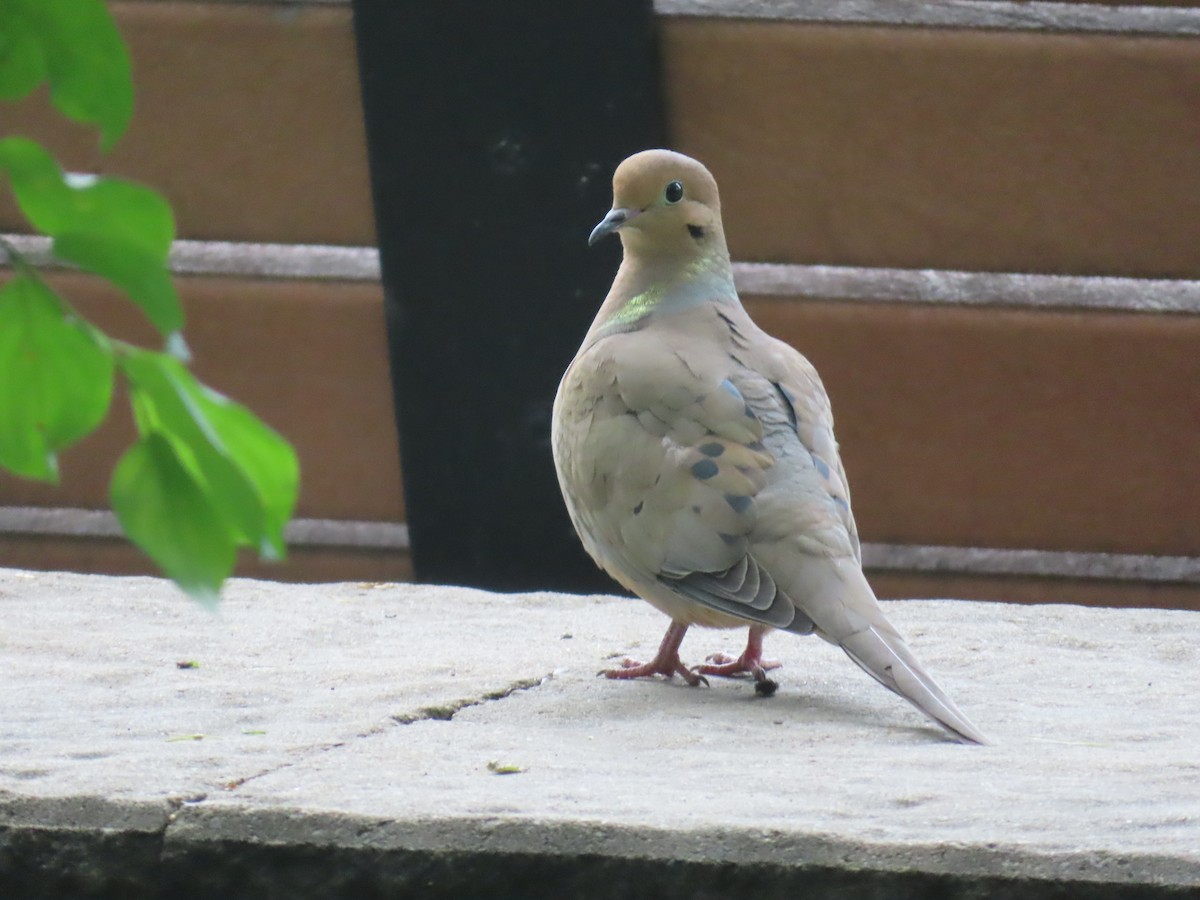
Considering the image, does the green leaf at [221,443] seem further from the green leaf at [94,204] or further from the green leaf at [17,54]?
the green leaf at [17,54]

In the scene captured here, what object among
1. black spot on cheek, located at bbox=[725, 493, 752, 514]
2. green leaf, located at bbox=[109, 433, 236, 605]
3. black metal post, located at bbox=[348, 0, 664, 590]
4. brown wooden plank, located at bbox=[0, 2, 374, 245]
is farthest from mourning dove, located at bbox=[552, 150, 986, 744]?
brown wooden plank, located at bbox=[0, 2, 374, 245]

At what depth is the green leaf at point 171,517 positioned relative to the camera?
63 cm

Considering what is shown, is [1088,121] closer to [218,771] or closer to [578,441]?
[578,441]

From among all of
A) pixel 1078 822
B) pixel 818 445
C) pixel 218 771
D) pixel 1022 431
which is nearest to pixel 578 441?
pixel 818 445

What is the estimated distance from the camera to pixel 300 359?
5461mm

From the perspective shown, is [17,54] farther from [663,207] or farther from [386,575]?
[386,575]

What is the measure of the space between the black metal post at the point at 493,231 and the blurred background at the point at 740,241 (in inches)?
0.4

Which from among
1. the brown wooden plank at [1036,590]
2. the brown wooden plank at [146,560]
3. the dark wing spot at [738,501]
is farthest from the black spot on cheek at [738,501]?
the brown wooden plank at [146,560]

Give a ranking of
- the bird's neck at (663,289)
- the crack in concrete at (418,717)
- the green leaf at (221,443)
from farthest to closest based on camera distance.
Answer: the bird's neck at (663,289)
the crack in concrete at (418,717)
the green leaf at (221,443)

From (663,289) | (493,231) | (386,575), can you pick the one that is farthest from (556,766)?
(386,575)

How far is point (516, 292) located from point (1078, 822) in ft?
11.2

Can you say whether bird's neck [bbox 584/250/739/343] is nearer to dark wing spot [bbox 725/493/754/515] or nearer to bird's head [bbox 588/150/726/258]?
bird's head [bbox 588/150/726/258]

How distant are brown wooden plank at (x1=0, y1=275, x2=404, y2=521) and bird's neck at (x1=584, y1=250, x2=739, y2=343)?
2.20 meters

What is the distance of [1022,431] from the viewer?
5.16 metres
